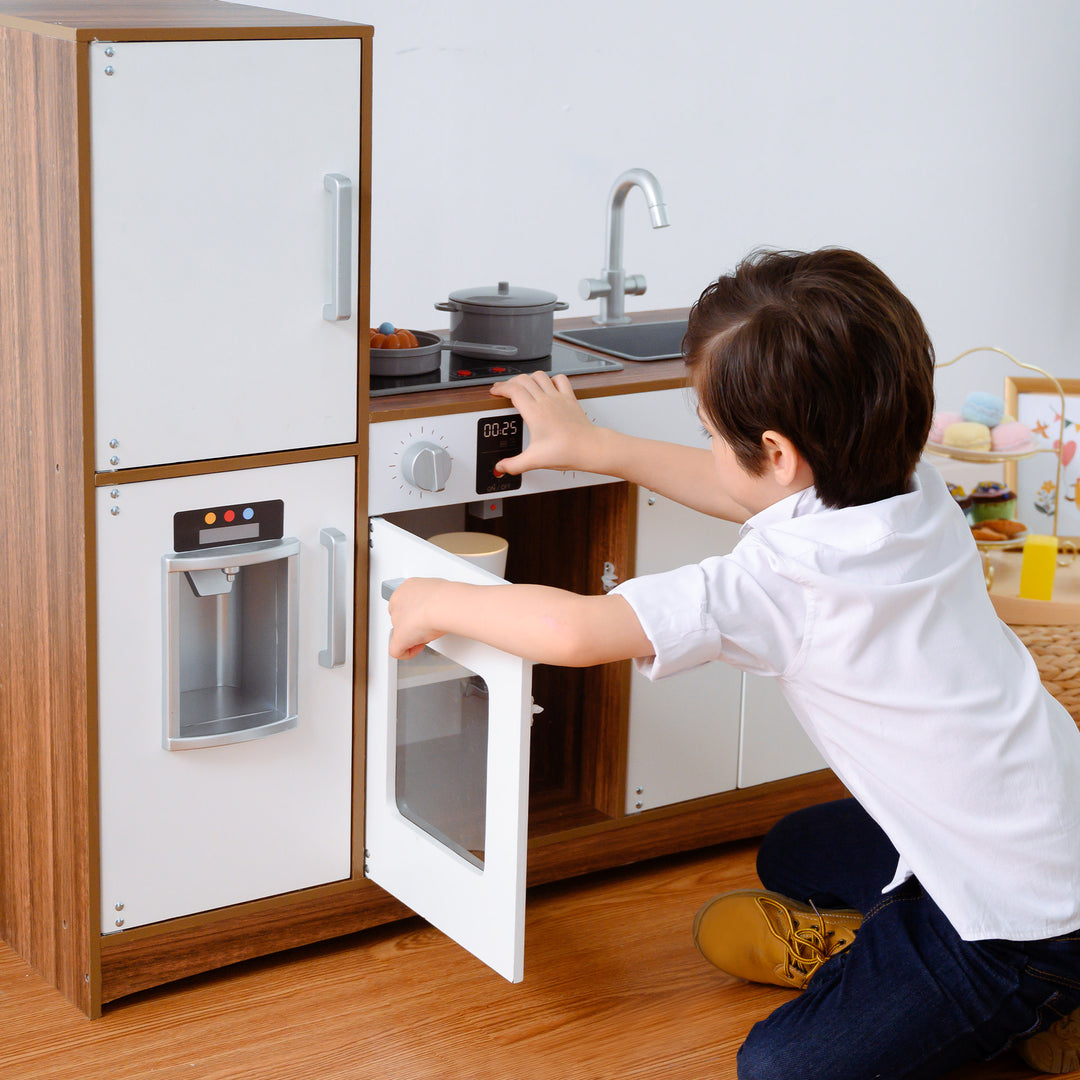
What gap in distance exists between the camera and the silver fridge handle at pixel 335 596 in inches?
59.7

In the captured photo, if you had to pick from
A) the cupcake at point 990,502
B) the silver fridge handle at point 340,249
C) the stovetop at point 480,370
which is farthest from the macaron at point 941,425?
the silver fridge handle at point 340,249

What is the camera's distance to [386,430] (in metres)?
1.53

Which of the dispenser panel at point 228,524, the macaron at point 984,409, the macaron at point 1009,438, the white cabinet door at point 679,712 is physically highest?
the macaron at point 984,409

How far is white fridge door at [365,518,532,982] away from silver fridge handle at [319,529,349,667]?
34 millimetres

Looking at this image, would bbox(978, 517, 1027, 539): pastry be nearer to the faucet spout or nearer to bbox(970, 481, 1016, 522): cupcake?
bbox(970, 481, 1016, 522): cupcake

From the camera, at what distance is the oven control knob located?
1.54 meters

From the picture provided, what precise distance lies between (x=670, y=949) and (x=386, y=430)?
2.28ft

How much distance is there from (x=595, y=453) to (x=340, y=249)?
0.38 meters

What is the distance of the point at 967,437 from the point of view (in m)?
2.01

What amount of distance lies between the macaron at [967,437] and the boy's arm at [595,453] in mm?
482

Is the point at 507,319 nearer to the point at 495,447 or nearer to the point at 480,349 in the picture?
the point at 480,349

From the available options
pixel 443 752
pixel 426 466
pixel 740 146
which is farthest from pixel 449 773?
pixel 740 146

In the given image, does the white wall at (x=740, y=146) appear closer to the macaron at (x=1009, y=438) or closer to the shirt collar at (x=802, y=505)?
the macaron at (x=1009, y=438)

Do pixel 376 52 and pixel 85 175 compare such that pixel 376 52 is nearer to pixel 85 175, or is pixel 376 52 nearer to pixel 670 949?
pixel 85 175
